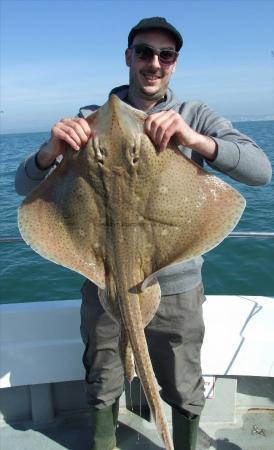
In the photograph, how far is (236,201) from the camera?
92.1 inches

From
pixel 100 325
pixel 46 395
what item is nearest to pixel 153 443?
pixel 46 395

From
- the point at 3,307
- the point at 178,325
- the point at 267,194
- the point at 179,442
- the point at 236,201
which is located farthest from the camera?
the point at 267,194

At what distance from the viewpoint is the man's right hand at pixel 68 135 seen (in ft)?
7.36

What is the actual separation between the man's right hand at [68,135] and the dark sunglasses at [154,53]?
34.1 inches

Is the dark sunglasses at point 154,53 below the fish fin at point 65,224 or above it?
above

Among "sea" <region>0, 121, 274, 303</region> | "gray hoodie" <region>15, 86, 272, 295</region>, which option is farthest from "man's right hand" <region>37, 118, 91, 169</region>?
"sea" <region>0, 121, 274, 303</region>

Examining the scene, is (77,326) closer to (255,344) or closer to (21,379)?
(21,379)

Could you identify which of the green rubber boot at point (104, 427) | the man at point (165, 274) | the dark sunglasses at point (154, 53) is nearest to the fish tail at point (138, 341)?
the man at point (165, 274)

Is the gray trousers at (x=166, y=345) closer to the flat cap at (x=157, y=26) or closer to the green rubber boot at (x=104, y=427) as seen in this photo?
the green rubber boot at (x=104, y=427)

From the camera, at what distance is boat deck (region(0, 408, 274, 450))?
12.8ft

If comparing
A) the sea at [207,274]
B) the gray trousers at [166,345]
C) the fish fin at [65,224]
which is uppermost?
the fish fin at [65,224]

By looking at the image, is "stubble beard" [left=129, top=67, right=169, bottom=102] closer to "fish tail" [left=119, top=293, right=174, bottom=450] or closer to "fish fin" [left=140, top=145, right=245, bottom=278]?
"fish fin" [left=140, top=145, right=245, bottom=278]

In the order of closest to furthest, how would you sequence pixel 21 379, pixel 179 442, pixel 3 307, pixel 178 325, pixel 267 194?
pixel 178 325 → pixel 179 442 → pixel 21 379 → pixel 3 307 → pixel 267 194

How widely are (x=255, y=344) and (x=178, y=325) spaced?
114 cm
